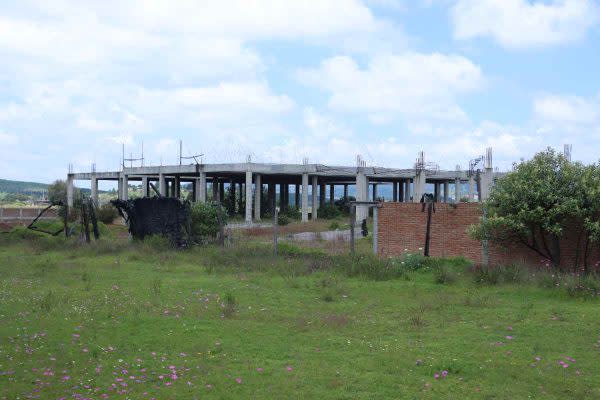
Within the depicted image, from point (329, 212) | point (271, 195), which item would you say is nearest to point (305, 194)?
point (329, 212)

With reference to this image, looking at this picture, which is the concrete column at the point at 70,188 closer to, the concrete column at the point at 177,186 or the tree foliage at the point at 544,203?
the concrete column at the point at 177,186

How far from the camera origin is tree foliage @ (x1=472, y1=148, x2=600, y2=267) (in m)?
14.2

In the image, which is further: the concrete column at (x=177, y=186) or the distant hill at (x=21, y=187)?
the distant hill at (x=21, y=187)

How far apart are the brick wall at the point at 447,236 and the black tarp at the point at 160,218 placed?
25.2 ft

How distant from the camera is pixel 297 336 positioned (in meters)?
8.77

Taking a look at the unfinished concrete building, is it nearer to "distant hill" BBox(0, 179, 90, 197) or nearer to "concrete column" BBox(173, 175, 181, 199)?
"concrete column" BBox(173, 175, 181, 199)

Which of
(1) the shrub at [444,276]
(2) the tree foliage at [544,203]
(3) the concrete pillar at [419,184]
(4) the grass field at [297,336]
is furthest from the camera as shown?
(3) the concrete pillar at [419,184]

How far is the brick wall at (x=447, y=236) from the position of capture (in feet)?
50.6

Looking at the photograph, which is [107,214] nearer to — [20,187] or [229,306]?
[229,306]

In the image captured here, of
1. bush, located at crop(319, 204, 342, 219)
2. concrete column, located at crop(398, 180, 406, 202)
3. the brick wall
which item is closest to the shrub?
the brick wall

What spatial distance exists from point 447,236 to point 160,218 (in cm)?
1162

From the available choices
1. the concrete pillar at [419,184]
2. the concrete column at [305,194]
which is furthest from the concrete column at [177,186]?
the concrete pillar at [419,184]

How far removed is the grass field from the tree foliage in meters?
1.75

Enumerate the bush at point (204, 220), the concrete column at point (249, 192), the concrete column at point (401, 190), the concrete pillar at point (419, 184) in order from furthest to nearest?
the concrete column at point (401, 190) → the concrete pillar at point (419, 184) → the concrete column at point (249, 192) → the bush at point (204, 220)
